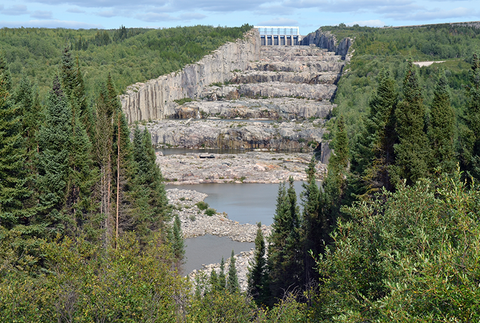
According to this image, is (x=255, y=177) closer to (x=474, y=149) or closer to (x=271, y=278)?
(x=271, y=278)

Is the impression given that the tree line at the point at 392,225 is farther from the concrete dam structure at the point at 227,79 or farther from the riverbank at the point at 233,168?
the concrete dam structure at the point at 227,79

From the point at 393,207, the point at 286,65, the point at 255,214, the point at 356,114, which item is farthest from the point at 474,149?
the point at 286,65

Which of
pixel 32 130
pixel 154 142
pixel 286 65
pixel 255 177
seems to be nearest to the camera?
pixel 32 130

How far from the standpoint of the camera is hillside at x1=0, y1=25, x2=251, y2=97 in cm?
10800

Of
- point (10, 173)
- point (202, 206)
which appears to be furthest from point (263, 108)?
point (10, 173)

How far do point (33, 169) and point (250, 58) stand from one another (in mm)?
170515

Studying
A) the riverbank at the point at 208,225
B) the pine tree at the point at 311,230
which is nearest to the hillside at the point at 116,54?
the riverbank at the point at 208,225

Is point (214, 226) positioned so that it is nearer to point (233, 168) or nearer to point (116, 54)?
point (233, 168)

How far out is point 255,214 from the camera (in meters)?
58.3

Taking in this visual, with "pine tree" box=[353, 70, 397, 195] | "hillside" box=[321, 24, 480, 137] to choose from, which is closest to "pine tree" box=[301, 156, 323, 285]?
"pine tree" box=[353, 70, 397, 195]

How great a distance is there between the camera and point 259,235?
33.2m

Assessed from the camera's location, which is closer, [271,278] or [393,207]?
[393,207]

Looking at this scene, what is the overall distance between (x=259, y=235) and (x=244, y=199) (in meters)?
32.6

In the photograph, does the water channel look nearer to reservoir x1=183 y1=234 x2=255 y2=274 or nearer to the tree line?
reservoir x1=183 y1=234 x2=255 y2=274
